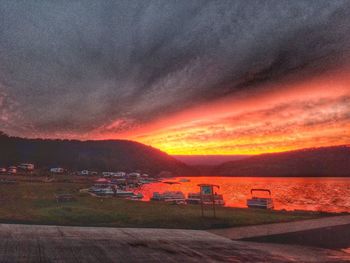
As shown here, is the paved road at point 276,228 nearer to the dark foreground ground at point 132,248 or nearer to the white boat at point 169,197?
the dark foreground ground at point 132,248

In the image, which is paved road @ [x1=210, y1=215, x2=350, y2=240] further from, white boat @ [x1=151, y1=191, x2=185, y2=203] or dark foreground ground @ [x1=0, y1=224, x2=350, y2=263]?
white boat @ [x1=151, y1=191, x2=185, y2=203]

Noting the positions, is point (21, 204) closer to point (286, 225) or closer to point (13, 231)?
point (13, 231)

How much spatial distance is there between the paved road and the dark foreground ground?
7.08ft

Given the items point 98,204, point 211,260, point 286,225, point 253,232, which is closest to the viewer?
point 211,260

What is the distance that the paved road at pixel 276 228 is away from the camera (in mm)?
23394

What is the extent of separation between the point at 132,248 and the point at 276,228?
14333 mm

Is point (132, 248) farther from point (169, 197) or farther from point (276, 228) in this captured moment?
point (169, 197)

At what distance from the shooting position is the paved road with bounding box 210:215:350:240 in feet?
76.8

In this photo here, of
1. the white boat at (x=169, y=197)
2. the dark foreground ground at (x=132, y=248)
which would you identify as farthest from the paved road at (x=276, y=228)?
the white boat at (x=169, y=197)

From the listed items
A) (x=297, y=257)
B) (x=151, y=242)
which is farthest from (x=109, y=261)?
(x=297, y=257)

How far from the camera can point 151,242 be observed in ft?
60.8

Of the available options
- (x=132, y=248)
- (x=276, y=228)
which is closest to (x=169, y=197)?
(x=276, y=228)

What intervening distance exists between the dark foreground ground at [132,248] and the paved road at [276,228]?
2.16 m

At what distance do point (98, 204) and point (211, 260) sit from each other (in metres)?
25.2
